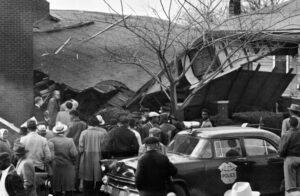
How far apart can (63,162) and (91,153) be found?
31.5 inches

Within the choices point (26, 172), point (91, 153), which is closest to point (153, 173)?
point (26, 172)

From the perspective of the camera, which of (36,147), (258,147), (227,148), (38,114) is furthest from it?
(38,114)

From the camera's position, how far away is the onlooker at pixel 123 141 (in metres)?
10.2

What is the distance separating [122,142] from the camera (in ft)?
33.6

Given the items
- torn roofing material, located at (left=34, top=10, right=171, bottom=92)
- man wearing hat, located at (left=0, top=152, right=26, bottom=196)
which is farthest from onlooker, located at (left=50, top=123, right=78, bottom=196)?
torn roofing material, located at (left=34, top=10, right=171, bottom=92)

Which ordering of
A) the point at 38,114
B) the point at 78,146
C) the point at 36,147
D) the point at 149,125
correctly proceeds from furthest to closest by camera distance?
the point at 38,114 → the point at 149,125 → the point at 78,146 → the point at 36,147

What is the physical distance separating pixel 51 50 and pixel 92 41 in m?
2.34

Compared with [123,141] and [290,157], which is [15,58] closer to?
[123,141]

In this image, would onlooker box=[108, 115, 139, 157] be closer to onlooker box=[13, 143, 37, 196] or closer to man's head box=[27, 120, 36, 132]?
man's head box=[27, 120, 36, 132]

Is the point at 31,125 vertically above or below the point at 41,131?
above

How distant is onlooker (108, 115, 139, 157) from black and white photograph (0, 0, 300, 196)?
0.08 feet

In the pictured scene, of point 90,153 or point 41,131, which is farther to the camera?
point 90,153

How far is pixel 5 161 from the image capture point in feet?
21.6

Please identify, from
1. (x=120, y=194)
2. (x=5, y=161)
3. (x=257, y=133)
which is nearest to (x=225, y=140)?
(x=257, y=133)
